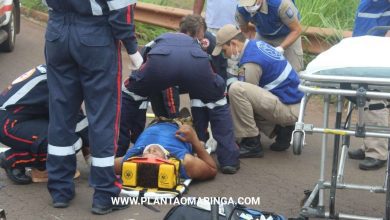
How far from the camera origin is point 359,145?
7.04 meters

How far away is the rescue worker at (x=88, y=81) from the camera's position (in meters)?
5.03

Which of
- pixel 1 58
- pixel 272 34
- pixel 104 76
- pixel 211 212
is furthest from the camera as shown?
pixel 1 58

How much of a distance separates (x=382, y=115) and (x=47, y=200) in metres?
2.68

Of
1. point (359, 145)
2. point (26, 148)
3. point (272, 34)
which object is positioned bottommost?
point (359, 145)

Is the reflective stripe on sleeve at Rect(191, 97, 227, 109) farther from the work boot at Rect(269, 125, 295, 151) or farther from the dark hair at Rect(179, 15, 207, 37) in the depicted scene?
the work boot at Rect(269, 125, 295, 151)

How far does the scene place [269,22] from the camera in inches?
286

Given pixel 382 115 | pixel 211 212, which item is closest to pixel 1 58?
pixel 382 115

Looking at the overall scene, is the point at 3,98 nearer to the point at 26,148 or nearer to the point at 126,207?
the point at 26,148

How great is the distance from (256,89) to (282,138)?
585 mm

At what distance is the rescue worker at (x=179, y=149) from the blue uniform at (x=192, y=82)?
248 millimetres

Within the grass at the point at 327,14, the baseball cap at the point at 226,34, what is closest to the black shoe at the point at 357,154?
the baseball cap at the point at 226,34

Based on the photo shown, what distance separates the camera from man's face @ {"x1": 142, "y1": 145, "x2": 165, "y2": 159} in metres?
5.58

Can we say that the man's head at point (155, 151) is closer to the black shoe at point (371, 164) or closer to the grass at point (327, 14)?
the black shoe at point (371, 164)

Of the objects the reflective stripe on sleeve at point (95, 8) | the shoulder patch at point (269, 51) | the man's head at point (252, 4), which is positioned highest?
the reflective stripe on sleeve at point (95, 8)
